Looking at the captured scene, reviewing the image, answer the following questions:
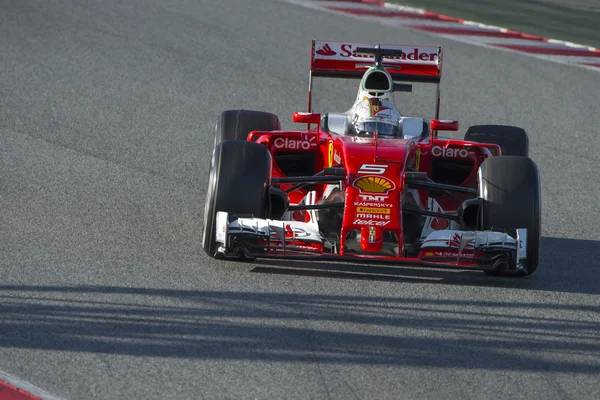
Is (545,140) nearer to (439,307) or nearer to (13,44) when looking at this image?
(439,307)

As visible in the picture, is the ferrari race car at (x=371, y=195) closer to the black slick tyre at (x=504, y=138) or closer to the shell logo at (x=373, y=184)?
the shell logo at (x=373, y=184)

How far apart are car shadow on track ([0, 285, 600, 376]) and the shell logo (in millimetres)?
824

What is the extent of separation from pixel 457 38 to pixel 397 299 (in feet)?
30.9

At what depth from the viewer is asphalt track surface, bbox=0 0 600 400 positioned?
→ 6156 mm

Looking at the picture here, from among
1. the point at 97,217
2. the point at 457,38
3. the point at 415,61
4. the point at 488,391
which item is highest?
the point at 457,38

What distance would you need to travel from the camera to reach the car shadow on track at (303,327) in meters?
6.41

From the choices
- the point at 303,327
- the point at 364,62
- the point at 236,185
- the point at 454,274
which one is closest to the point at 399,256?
the point at 454,274

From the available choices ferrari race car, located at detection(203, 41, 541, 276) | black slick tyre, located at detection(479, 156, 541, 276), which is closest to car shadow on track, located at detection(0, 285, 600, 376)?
ferrari race car, located at detection(203, 41, 541, 276)

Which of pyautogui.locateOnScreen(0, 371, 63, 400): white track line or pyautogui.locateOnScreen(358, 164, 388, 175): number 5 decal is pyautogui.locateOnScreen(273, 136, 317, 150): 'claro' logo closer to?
pyautogui.locateOnScreen(358, 164, 388, 175): number 5 decal

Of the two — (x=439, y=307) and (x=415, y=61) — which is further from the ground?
(x=415, y=61)

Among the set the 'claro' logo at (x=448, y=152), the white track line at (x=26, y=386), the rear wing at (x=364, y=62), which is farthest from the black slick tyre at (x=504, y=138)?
the white track line at (x=26, y=386)

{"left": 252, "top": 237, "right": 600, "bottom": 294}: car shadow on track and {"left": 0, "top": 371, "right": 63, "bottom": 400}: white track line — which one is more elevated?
{"left": 252, "top": 237, "right": 600, "bottom": 294}: car shadow on track

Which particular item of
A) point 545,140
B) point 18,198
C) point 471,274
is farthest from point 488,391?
point 545,140

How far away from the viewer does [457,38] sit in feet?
53.2
